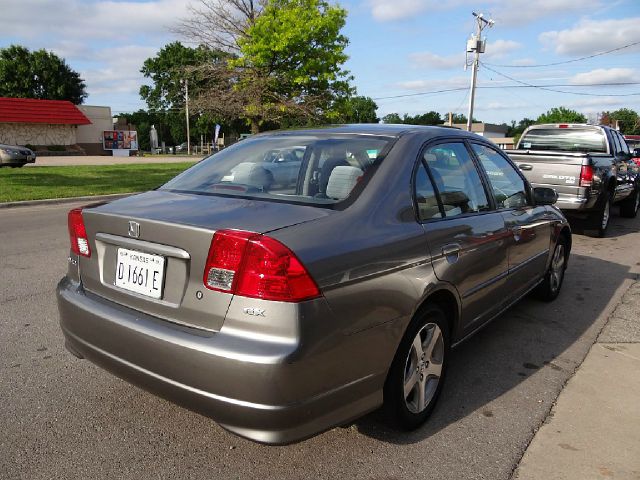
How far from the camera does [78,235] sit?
2.79 meters

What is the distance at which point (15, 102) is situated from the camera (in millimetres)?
41594

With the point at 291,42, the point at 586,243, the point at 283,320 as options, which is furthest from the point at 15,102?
the point at 283,320

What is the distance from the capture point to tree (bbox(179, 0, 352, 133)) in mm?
23453

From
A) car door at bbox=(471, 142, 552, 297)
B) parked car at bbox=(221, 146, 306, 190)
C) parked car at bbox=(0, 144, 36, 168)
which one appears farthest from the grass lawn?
car door at bbox=(471, 142, 552, 297)

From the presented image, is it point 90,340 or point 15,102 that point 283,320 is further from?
point 15,102

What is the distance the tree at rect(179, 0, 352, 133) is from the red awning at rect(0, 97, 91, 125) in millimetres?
23445

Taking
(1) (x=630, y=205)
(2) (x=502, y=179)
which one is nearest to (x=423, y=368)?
(2) (x=502, y=179)

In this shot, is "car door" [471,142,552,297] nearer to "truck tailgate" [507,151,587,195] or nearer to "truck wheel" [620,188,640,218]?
"truck tailgate" [507,151,587,195]

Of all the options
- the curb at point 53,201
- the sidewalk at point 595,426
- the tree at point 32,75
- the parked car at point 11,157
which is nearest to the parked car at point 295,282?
the sidewalk at point 595,426

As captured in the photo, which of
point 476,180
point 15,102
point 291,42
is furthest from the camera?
point 15,102

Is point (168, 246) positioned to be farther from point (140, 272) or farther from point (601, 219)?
point (601, 219)

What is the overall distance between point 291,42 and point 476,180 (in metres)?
21.5

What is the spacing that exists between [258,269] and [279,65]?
23.9 metres

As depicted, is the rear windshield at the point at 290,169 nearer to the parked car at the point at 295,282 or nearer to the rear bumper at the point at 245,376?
the parked car at the point at 295,282
